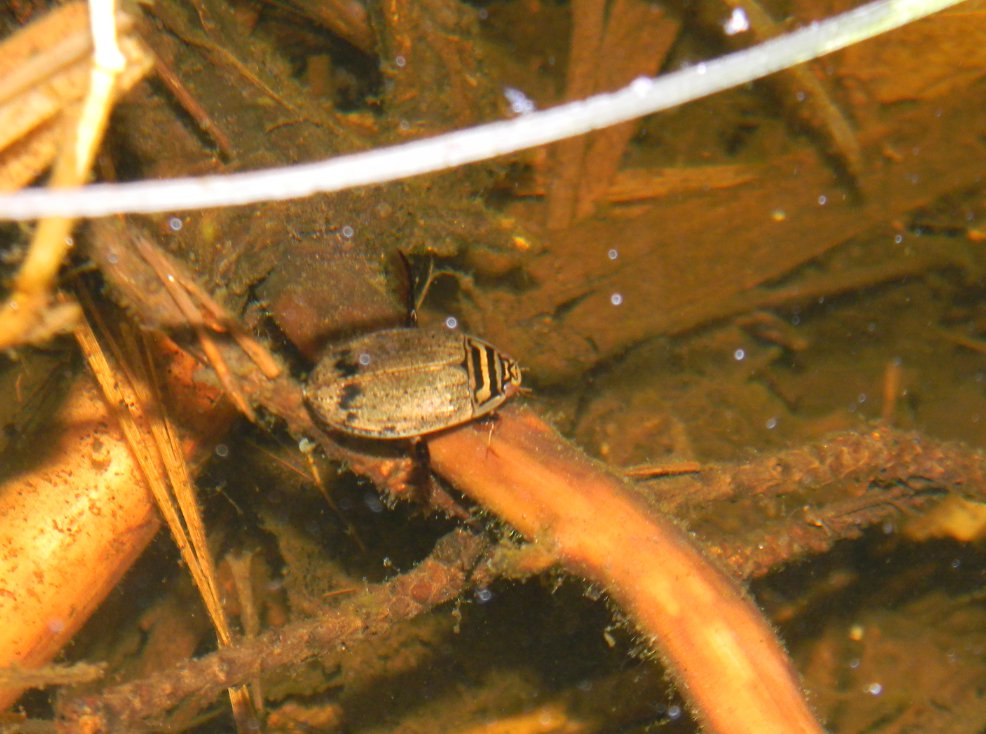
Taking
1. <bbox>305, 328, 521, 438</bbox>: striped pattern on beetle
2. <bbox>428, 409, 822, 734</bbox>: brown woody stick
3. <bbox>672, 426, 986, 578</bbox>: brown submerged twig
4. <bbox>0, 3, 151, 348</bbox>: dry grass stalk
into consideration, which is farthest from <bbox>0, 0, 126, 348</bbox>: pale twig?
<bbox>672, 426, 986, 578</bbox>: brown submerged twig

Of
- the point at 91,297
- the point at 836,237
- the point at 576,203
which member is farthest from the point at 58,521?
the point at 836,237

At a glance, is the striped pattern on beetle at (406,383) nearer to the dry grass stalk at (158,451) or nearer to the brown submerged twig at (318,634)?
the brown submerged twig at (318,634)

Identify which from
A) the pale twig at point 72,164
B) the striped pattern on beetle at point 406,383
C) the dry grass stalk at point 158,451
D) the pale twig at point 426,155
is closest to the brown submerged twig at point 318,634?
the striped pattern on beetle at point 406,383

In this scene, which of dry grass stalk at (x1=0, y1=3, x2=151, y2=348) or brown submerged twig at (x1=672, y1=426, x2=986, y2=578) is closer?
dry grass stalk at (x1=0, y1=3, x2=151, y2=348)

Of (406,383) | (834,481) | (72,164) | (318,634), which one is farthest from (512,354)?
(72,164)

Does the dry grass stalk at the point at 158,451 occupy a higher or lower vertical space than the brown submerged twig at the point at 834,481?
higher

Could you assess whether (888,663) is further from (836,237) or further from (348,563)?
(348,563)

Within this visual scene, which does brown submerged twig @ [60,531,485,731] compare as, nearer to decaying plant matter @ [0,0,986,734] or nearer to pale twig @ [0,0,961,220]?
decaying plant matter @ [0,0,986,734]
